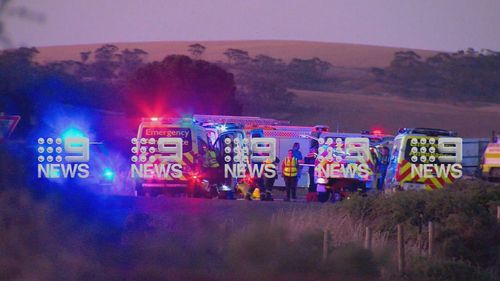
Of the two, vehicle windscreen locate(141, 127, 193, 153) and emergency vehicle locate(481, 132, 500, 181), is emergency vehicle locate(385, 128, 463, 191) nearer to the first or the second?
vehicle windscreen locate(141, 127, 193, 153)

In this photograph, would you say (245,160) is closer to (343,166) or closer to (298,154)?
(298,154)

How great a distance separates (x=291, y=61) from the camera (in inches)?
4045

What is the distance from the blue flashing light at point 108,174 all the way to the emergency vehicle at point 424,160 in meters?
7.55

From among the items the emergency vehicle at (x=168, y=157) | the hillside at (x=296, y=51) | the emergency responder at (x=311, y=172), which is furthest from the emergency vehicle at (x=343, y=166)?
the hillside at (x=296, y=51)

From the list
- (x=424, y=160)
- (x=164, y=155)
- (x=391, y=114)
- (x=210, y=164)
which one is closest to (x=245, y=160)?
(x=210, y=164)

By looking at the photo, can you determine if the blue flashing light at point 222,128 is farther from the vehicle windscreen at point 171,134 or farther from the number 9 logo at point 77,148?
the number 9 logo at point 77,148

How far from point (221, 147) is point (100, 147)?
355cm

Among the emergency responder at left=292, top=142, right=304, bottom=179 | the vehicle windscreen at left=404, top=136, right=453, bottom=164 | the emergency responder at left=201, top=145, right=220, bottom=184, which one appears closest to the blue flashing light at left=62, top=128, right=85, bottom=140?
the emergency responder at left=201, top=145, right=220, bottom=184

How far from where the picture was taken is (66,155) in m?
27.2

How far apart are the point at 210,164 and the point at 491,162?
11070 mm

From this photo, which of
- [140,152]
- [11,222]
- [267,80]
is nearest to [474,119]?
[267,80]

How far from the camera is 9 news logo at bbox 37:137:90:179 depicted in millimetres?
23913

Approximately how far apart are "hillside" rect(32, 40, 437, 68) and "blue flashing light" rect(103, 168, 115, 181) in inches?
2747

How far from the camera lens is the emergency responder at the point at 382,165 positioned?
99.2ft
